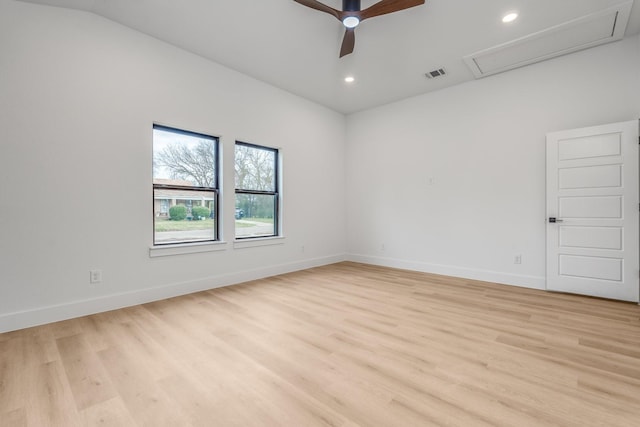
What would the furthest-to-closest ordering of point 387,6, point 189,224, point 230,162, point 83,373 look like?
point 230,162
point 189,224
point 387,6
point 83,373

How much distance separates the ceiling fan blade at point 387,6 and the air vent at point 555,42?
172 centimetres

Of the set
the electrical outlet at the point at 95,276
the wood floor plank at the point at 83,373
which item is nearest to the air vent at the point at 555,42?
the wood floor plank at the point at 83,373

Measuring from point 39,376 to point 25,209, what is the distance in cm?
161

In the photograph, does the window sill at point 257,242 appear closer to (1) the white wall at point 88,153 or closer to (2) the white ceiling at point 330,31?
(1) the white wall at point 88,153

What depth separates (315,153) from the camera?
5500 millimetres

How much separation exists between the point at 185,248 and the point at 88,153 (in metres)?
1.47

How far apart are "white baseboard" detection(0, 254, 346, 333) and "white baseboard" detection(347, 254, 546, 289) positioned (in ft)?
6.85

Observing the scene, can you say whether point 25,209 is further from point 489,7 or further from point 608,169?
point 608,169

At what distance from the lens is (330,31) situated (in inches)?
128

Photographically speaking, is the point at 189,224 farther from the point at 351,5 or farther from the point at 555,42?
the point at 555,42

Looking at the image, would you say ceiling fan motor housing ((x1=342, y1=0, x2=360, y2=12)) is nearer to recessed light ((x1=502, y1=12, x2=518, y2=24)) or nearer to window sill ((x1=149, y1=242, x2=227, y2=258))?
recessed light ((x1=502, y1=12, x2=518, y2=24))

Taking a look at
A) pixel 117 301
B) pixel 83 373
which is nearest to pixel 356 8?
pixel 83 373

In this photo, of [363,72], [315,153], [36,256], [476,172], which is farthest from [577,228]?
[36,256]

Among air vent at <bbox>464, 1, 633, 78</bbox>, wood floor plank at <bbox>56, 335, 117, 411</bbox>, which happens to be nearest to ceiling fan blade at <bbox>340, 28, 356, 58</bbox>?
air vent at <bbox>464, 1, 633, 78</bbox>
